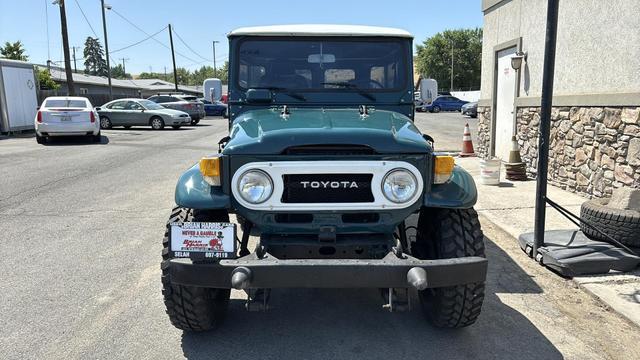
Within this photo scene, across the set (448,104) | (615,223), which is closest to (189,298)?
(615,223)

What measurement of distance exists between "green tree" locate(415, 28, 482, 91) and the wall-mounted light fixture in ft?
204

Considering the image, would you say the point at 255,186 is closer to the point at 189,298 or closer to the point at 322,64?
the point at 189,298

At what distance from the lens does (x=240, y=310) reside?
3.88 metres

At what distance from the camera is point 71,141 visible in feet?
55.2

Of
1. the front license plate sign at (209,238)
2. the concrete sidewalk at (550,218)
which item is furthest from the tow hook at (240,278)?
the concrete sidewalk at (550,218)

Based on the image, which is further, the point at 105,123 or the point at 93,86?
the point at 93,86

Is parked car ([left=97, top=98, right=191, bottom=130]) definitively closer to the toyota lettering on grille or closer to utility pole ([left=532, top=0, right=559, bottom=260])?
utility pole ([left=532, top=0, right=559, bottom=260])

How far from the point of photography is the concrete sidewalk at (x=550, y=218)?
4.00 metres

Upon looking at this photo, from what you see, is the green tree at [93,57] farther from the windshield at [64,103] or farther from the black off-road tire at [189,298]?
the black off-road tire at [189,298]

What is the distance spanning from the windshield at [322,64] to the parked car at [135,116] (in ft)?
62.2

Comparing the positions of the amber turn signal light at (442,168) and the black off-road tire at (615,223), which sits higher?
the amber turn signal light at (442,168)

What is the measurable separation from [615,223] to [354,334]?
8.90ft

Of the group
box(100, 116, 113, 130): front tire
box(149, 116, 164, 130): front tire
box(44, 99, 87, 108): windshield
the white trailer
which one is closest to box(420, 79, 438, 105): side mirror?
box(44, 99, 87, 108): windshield

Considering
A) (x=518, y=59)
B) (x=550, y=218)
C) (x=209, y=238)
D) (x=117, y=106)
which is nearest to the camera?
(x=209, y=238)
